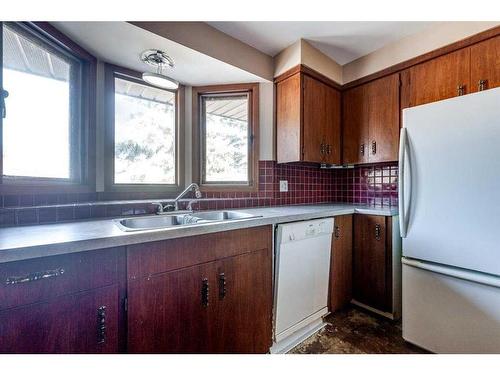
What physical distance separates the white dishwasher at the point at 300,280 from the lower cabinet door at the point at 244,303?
0.10 metres

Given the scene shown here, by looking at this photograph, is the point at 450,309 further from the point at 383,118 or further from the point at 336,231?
the point at 383,118

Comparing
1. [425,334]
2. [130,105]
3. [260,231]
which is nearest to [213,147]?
[130,105]

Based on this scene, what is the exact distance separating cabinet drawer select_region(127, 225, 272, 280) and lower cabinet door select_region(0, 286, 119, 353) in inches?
5.3

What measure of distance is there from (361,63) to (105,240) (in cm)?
254

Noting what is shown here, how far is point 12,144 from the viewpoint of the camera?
1.18m

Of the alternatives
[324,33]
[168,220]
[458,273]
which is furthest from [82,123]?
[458,273]

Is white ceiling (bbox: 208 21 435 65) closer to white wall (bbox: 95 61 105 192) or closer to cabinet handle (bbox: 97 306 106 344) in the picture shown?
white wall (bbox: 95 61 105 192)

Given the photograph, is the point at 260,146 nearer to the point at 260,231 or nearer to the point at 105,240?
the point at 260,231

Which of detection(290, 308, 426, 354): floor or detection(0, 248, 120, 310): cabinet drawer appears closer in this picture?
detection(0, 248, 120, 310): cabinet drawer

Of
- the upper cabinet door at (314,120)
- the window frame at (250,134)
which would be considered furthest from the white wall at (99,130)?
the upper cabinet door at (314,120)

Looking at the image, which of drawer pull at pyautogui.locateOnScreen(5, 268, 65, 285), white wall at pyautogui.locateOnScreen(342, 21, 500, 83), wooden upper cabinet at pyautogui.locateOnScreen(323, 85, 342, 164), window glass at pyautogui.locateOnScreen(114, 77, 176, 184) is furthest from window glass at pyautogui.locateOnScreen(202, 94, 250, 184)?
drawer pull at pyautogui.locateOnScreen(5, 268, 65, 285)

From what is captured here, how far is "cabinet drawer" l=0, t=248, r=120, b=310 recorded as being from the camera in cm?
73

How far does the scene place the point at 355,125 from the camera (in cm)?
224

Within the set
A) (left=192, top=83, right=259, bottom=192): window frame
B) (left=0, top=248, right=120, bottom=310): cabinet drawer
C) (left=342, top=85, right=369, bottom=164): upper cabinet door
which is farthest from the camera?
(left=342, top=85, right=369, bottom=164): upper cabinet door
